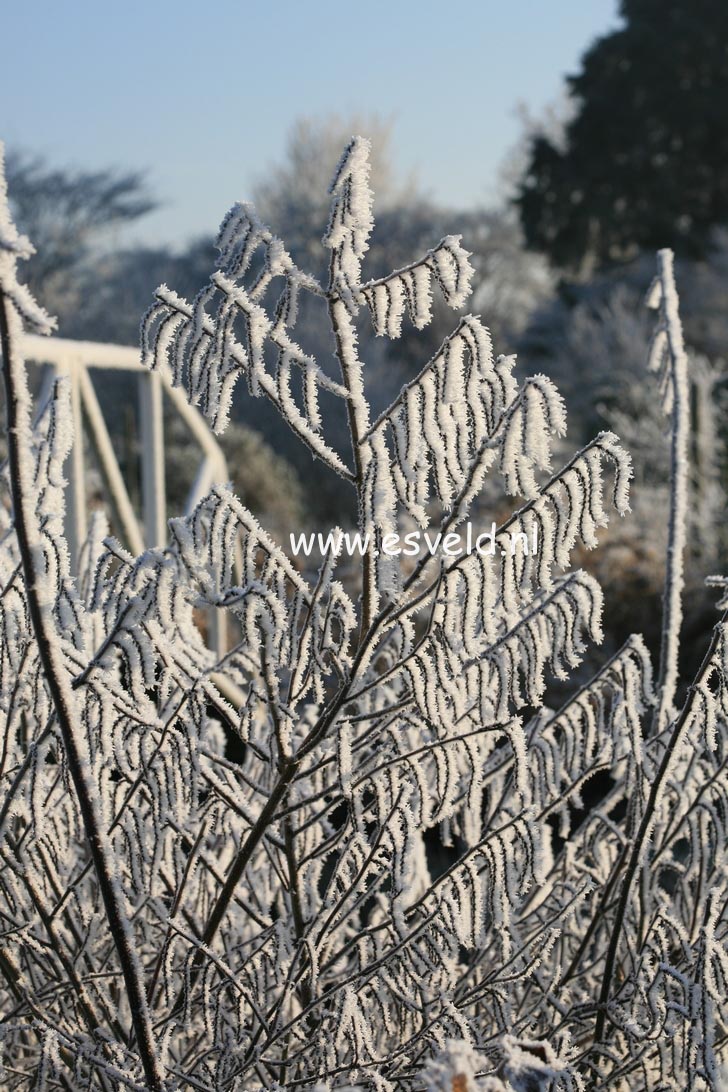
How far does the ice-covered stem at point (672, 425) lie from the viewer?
62.2 inches

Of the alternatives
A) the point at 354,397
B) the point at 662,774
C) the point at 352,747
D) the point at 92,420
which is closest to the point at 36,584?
the point at 354,397

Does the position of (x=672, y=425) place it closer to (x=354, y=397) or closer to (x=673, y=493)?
(x=673, y=493)

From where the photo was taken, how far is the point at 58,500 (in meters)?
1.49

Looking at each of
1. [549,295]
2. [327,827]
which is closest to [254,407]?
[549,295]

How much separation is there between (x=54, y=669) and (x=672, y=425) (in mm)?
1023

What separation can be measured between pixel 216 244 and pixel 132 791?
624mm

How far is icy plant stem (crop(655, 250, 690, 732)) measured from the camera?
1.55m

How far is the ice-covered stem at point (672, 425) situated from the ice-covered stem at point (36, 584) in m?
0.85

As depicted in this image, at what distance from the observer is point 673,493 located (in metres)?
1.58

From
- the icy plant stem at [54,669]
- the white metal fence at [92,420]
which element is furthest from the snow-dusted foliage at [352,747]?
the white metal fence at [92,420]

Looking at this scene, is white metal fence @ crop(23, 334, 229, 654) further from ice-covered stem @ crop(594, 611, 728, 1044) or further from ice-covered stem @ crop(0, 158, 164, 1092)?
ice-covered stem @ crop(0, 158, 164, 1092)

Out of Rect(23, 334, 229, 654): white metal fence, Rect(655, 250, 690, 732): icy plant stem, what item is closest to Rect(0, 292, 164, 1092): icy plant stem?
Rect(655, 250, 690, 732): icy plant stem

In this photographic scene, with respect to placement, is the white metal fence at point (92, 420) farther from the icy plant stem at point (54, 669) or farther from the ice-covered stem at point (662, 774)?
the icy plant stem at point (54, 669)

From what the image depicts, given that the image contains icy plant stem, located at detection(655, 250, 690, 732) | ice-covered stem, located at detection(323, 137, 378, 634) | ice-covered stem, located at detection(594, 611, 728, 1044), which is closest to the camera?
ice-covered stem, located at detection(323, 137, 378, 634)
